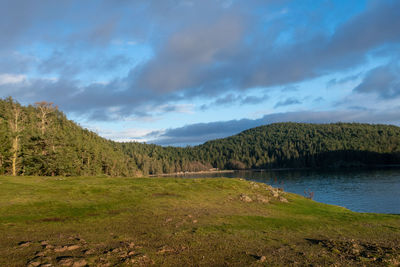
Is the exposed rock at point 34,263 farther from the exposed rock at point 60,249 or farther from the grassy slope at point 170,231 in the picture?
the exposed rock at point 60,249

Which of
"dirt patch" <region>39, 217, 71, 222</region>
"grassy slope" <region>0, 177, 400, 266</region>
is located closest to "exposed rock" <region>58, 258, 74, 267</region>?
"grassy slope" <region>0, 177, 400, 266</region>

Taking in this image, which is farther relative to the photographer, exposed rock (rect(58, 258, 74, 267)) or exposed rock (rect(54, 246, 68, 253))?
exposed rock (rect(54, 246, 68, 253))

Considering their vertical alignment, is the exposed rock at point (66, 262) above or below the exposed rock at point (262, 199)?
above

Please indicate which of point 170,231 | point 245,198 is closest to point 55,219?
point 170,231

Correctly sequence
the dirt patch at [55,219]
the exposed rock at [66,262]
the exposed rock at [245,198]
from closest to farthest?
the exposed rock at [66,262]
the dirt patch at [55,219]
the exposed rock at [245,198]

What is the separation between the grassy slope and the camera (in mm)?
14992

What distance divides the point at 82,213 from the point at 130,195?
9659 mm

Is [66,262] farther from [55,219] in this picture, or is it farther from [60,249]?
[55,219]

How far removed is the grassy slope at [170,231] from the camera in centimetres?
1499

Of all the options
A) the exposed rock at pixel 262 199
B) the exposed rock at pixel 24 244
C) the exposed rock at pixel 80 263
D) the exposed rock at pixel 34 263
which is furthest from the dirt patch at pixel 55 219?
the exposed rock at pixel 262 199

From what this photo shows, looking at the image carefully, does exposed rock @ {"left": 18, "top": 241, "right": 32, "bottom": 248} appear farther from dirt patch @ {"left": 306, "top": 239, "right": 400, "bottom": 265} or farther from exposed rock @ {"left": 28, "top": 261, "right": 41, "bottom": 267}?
dirt patch @ {"left": 306, "top": 239, "right": 400, "bottom": 265}

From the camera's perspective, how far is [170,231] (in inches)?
814

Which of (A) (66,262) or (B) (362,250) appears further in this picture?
(B) (362,250)

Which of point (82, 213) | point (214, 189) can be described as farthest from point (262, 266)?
point (214, 189)
